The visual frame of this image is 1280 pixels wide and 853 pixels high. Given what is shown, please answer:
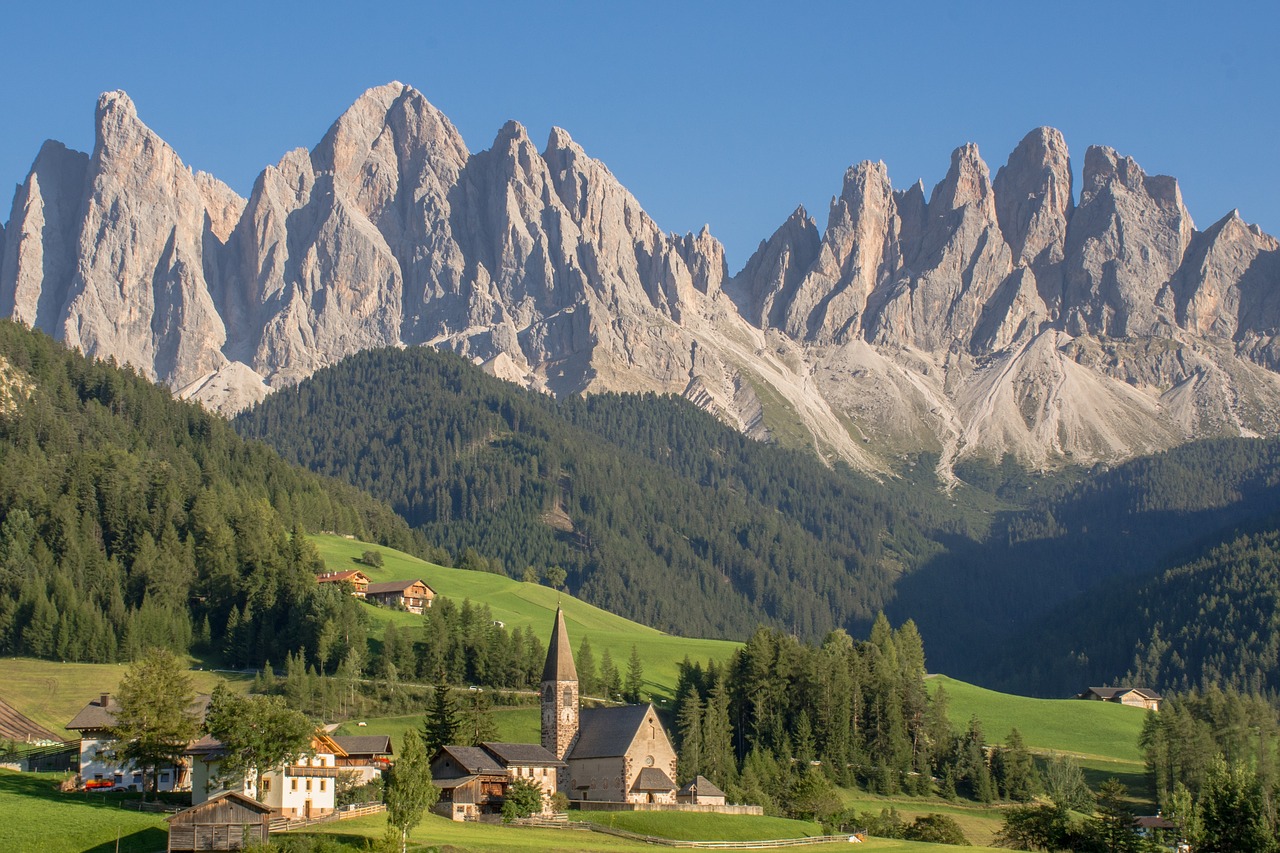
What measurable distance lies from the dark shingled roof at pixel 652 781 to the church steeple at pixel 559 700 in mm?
6093

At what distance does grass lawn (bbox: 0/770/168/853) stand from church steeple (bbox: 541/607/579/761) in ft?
104

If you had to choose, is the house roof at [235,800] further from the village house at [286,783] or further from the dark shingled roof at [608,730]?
the dark shingled roof at [608,730]

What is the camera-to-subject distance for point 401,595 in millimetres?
172500

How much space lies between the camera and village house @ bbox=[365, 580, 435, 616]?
172 meters

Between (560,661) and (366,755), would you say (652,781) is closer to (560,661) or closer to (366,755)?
(560,661)

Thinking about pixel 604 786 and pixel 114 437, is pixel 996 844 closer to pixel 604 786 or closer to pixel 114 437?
pixel 604 786

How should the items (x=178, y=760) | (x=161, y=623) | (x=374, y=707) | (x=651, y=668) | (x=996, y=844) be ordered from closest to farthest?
(x=178, y=760) < (x=996, y=844) < (x=374, y=707) < (x=161, y=623) < (x=651, y=668)

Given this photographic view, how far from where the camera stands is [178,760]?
90625 millimetres

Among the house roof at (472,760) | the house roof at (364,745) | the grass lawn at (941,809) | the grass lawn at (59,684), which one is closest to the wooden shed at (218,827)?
the house roof at (472,760)

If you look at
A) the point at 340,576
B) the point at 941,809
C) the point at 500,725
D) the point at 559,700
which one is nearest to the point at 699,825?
the point at 559,700

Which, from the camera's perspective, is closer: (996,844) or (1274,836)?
(1274,836)

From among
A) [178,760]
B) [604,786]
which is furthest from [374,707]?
[178,760]

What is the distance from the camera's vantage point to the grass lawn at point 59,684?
122 m

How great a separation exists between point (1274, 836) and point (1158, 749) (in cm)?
4349
